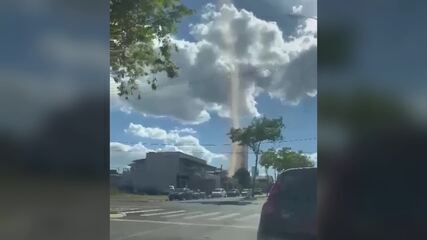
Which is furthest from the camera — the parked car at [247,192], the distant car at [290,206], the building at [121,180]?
the building at [121,180]

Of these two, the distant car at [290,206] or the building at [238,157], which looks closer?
the distant car at [290,206]

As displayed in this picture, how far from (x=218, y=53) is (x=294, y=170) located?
0.52 m

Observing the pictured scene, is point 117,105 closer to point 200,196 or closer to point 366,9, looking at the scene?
point 200,196

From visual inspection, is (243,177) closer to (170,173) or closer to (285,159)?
(285,159)

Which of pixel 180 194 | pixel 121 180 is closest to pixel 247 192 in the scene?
pixel 180 194

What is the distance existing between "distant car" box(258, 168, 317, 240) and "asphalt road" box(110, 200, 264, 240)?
2.9 inches

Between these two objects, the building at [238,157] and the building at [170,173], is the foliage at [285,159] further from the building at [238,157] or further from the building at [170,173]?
the building at [170,173]

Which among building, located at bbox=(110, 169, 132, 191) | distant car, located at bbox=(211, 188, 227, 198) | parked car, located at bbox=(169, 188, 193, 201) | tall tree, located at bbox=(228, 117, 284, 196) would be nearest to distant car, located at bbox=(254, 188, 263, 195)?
tall tree, located at bbox=(228, 117, 284, 196)

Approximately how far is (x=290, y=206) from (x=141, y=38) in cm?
101

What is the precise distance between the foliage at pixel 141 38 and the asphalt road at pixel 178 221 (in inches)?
18.3

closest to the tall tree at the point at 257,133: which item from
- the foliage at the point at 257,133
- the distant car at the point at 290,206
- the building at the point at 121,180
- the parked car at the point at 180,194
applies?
the foliage at the point at 257,133

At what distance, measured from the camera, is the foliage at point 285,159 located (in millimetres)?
1804

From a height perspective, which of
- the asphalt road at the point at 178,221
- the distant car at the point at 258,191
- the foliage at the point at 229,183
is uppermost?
the foliage at the point at 229,183

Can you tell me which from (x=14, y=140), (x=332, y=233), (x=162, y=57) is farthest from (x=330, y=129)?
(x=14, y=140)
